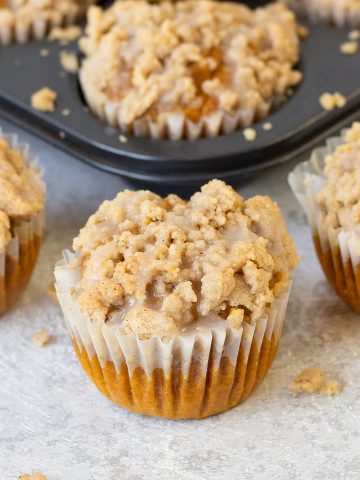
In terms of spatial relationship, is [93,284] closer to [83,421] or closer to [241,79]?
[83,421]

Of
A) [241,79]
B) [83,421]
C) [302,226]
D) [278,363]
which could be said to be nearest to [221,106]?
[241,79]

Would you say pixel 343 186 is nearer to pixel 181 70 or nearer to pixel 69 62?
pixel 181 70

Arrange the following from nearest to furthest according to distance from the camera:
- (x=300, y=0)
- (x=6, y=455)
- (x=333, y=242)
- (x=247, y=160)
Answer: (x=6, y=455), (x=333, y=242), (x=247, y=160), (x=300, y=0)

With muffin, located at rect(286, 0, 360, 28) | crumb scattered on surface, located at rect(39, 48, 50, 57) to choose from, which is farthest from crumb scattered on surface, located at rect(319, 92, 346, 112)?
crumb scattered on surface, located at rect(39, 48, 50, 57)

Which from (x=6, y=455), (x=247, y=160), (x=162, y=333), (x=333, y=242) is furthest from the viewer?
(x=247, y=160)

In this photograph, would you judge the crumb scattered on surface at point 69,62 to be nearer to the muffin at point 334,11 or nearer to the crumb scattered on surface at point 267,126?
the crumb scattered on surface at point 267,126

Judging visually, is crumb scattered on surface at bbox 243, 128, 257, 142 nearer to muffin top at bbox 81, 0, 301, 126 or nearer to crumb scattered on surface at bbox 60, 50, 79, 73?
muffin top at bbox 81, 0, 301, 126

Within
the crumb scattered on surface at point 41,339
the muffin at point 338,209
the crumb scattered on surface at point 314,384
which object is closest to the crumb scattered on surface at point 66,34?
the muffin at point 338,209
